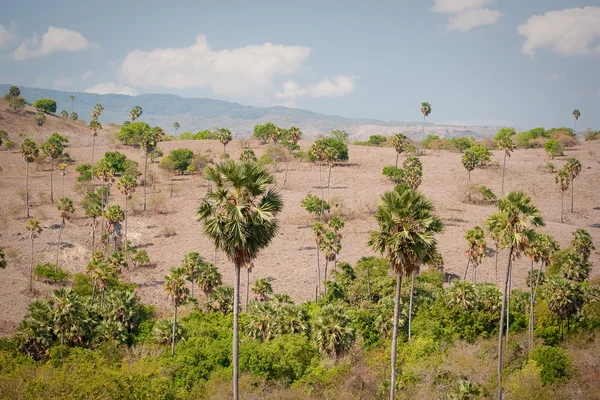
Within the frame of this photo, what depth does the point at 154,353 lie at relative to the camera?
Result: 42.3m

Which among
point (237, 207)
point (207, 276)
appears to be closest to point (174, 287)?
point (207, 276)

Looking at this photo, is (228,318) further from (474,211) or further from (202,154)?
(202,154)

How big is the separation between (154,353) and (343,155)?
99.3m

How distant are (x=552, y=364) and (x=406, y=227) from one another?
2348 centimetres

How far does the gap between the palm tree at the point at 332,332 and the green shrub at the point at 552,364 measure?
15127 mm

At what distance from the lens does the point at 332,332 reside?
37.6 meters

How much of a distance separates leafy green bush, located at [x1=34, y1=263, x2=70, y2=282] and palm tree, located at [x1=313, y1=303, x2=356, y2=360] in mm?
43497

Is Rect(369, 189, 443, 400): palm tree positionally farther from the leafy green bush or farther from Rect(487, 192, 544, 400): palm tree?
the leafy green bush

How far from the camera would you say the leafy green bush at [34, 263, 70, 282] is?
6412cm

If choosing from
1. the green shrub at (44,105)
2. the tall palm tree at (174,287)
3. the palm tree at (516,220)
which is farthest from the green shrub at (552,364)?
the green shrub at (44,105)

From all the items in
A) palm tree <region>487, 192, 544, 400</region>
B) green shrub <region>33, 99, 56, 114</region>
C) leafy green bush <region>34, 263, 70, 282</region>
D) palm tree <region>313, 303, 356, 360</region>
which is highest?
green shrub <region>33, 99, 56, 114</region>

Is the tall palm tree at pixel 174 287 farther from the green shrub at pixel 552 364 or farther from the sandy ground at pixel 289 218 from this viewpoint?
the green shrub at pixel 552 364

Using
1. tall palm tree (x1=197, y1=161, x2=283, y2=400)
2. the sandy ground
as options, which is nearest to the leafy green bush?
the sandy ground

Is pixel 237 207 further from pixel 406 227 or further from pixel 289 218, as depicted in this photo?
pixel 289 218
